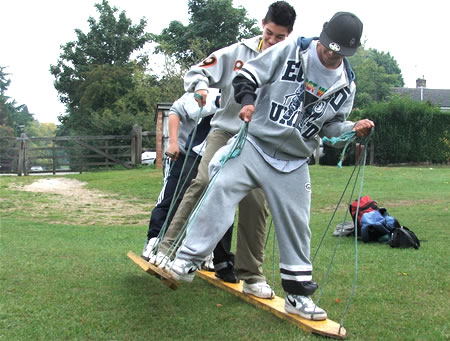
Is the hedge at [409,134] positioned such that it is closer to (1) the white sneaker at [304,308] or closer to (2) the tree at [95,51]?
(1) the white sneaker at [304,308]

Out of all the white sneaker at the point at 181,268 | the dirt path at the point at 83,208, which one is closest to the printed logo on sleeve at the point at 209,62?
the white sneaker at the point at 181,268

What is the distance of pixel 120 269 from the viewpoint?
531 cm

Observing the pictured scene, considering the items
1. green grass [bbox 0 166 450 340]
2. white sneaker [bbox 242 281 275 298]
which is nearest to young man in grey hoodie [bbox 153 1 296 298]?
white sneaker [bbox 242 281 275 298]

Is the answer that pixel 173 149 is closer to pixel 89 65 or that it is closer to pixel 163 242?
pixel 163 242

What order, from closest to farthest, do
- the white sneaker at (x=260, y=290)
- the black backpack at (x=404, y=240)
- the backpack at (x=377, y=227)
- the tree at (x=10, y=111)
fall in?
the white sneaker at (x=260, y=290)
the black backpack at (x=404, y=240)
the backpack at (x=377, y=227)
the tree at (x=10, y=111)

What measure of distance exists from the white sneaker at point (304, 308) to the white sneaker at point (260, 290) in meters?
0.33

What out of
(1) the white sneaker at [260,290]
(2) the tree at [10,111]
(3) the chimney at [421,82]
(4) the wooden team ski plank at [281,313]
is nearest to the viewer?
(4) the wooden team ski plank at [281,313]

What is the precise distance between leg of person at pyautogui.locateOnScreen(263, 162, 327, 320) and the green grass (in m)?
0.18

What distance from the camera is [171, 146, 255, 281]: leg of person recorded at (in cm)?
353

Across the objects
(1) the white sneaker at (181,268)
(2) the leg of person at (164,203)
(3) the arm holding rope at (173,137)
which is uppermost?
(3) the arm holding rope at (173,137)

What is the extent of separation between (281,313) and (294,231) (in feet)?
1.87

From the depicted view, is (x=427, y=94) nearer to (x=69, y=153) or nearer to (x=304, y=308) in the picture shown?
(x=69, y=153)

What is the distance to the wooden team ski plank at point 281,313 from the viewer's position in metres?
3.37

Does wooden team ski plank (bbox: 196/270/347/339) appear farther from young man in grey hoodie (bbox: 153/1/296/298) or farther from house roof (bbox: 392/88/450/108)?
house roof (bbox: 392/88/450/108)
